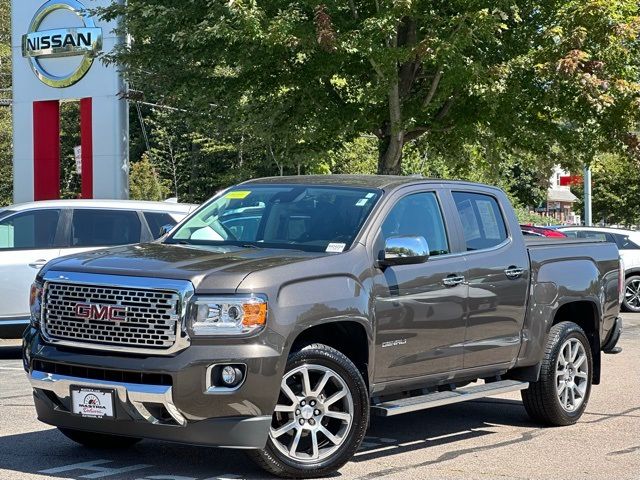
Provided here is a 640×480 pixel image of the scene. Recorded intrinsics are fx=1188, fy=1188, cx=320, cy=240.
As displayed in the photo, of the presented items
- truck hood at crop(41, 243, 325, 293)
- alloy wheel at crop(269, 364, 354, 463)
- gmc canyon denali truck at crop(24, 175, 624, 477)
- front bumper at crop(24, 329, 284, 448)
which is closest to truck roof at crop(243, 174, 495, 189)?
gmc canyon denali truck at crop(24, 175, 624, 477)

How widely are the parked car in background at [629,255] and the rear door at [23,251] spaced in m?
11.7

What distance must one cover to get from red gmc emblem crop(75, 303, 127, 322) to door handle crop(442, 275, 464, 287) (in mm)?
2311

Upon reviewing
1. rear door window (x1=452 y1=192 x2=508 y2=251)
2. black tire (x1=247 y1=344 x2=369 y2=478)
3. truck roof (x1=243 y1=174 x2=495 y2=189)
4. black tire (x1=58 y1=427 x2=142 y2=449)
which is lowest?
black tire (x1=58 y1=427 x2=142 y2=449)

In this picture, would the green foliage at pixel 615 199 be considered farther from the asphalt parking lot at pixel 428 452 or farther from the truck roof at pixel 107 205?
the asphalt parking lot at pixel 428 452

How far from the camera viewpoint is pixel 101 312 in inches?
265

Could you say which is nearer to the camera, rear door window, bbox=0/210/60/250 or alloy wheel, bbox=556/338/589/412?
alloy wheel, bbox=556/338/589/412

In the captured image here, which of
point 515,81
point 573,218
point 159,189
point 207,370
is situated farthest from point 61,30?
point 573,218

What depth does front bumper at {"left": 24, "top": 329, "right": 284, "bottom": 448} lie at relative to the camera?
6449 mm

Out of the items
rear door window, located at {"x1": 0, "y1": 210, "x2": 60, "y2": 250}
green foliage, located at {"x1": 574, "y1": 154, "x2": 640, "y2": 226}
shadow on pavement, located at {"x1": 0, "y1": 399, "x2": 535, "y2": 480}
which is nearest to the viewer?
shadow on pavement, located at {"x1": 0, "y1": 399, "x2": 535, "y2": 480}

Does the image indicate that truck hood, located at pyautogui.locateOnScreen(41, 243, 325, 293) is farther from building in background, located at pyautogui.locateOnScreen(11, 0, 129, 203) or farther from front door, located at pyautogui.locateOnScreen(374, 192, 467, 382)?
building in background, located at pyautogui.locateOnScreen(11, 0, 129, 203)

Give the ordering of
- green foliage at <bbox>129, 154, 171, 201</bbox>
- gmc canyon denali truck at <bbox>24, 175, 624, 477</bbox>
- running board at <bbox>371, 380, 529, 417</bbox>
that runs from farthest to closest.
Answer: green foliage at <bbox>129, 154, 171, 201</bbox>, running board at <bbox>371, 380, 529, 417</bbox>, gmc canyon denali truck at <bbox>24, 175, 624, 477</bbox>

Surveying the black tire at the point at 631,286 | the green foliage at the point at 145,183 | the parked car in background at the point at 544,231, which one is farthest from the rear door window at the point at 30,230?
the green foliage at the point at 145,183

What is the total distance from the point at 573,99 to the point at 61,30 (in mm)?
12391

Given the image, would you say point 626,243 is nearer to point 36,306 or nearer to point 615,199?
point 36,306
